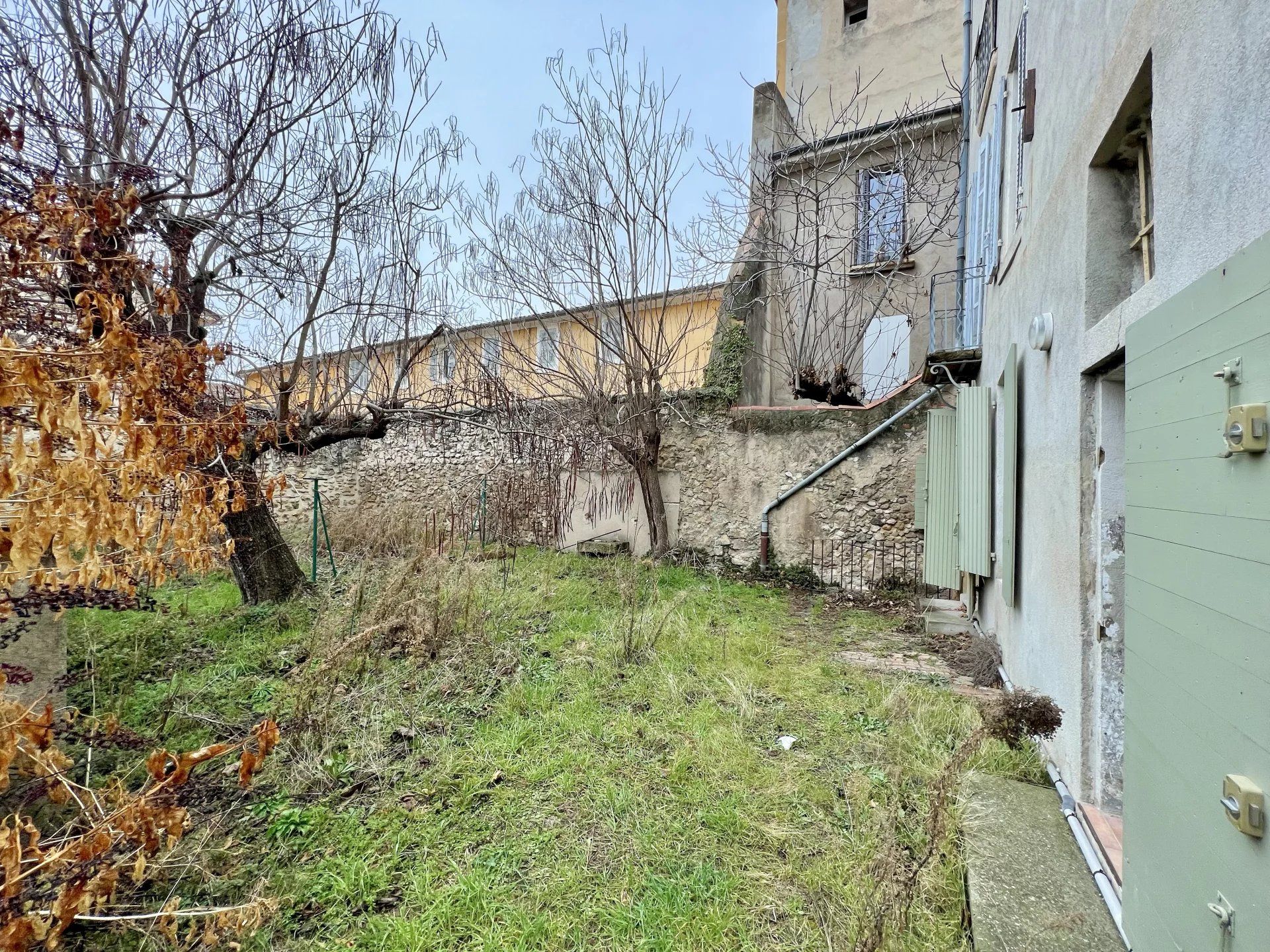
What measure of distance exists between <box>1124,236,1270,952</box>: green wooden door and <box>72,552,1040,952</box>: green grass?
2.78 feet

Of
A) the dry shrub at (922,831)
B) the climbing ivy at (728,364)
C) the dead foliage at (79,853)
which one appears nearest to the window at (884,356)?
the climbing ivy at (728,364)

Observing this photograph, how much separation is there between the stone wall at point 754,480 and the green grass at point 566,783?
9.37 ft

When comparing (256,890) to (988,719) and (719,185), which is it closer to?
(988,719)

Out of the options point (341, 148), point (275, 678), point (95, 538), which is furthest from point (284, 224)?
point (95, 538)

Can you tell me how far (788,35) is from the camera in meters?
12.3

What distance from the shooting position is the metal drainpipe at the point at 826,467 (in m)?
7.50

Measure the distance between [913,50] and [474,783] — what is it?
1365cm

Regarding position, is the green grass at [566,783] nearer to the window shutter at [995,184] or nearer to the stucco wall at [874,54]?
the window shutter at [995,184]

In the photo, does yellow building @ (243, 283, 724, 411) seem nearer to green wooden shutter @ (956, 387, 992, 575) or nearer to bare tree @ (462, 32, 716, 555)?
bare tree @ (462, 32, 716, 555)

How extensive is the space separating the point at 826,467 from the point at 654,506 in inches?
103

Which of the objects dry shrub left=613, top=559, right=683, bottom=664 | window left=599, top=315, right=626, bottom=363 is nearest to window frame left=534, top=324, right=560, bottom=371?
window left=599, top=315, right=626, bottom=363

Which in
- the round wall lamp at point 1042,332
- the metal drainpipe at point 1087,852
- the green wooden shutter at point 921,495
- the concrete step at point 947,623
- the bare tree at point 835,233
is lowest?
the concrete step at point 947,623

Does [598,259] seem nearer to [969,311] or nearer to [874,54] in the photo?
[969,311]

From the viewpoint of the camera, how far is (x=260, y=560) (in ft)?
19.8
